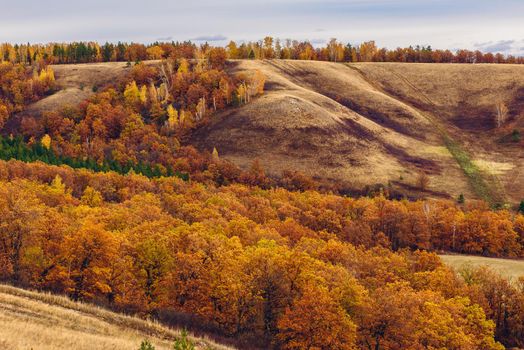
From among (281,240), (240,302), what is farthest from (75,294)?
(281,240)

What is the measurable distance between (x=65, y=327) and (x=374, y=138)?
133409 millimetres

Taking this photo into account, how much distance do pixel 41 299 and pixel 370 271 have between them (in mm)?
42323

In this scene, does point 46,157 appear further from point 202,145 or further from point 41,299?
point 41,299

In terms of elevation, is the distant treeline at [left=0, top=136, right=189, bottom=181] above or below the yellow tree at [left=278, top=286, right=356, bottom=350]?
above

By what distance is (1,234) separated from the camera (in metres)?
56.9

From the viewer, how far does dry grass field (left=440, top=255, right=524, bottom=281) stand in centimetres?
8624

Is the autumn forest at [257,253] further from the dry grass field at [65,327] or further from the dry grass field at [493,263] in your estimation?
the dry grass field at [65,327]

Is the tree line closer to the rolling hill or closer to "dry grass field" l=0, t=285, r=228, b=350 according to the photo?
"dry grass field" l=0, t=285, r=228, b=350

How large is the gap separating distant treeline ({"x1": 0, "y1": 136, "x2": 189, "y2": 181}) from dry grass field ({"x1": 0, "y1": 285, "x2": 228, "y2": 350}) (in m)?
93.2

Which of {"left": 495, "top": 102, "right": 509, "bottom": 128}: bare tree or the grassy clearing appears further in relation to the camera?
{"left": 495, "top": 102, "right": 509, "bottom": 128}: bare tree

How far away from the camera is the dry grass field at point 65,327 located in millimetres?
28812

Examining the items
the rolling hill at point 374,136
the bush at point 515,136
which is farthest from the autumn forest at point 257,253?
the bush at point 515,136

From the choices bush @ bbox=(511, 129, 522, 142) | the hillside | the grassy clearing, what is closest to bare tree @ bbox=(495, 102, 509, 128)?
the hillside

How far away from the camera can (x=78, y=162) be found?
452ft
